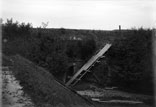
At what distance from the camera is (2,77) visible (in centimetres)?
531

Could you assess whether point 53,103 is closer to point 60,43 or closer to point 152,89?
point 152,89

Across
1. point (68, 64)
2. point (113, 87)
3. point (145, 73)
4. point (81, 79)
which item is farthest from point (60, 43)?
point (145, 73)

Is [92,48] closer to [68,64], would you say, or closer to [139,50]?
[68,64]

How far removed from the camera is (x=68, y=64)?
1988 centimetres

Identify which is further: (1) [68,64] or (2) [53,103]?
(1) [68,64]

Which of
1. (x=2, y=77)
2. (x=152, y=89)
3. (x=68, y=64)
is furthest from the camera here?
(x=68, y=64)

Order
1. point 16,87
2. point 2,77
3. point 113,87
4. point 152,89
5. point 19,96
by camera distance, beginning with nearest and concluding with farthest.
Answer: point 19,96, point 16,87, point 2,77, point 152,89, point 113,87

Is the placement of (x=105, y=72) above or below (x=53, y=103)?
below

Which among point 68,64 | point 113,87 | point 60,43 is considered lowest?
point 113,87

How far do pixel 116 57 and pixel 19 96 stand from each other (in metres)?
14.0

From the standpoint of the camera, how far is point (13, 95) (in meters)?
4.38

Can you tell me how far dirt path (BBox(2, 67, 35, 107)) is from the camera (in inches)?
159

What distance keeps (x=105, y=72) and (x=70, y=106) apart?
1334 cm

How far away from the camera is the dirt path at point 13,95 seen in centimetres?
404
